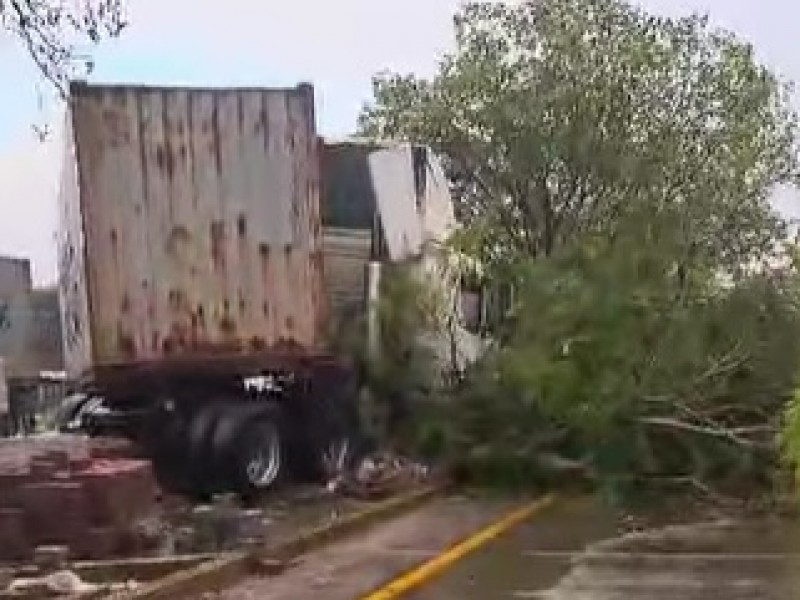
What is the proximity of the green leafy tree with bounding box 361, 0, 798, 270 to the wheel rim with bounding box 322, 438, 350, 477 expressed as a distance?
974 cm

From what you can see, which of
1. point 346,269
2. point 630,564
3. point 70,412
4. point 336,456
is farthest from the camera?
point 336,456

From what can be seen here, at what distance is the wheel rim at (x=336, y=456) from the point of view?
19688mm

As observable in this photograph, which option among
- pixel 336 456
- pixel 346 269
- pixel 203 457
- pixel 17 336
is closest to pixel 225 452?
pixel 203 457

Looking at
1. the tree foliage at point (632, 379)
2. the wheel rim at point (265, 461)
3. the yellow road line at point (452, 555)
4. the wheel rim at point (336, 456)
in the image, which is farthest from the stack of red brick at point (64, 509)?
the tree foliage at point (632, 379)

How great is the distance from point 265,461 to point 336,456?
169 cm

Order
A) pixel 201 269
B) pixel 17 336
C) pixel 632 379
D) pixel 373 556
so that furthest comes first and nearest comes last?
pixel 17 336
pixel 632 379
pixel 201 269
pixel 373 556

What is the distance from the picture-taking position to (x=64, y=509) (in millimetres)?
13172

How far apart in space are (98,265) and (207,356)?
165 centimetres

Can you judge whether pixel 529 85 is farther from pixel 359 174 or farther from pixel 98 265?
pixel 98 265

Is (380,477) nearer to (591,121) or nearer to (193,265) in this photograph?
(193,265)

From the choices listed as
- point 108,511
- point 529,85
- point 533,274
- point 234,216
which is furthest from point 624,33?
point 108,511

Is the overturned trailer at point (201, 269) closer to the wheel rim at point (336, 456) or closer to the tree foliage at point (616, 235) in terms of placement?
the wheel rim at point (336, 456)

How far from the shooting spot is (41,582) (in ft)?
37.9

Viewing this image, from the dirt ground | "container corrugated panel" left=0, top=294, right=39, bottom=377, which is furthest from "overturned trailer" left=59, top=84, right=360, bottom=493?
the dirt ground
